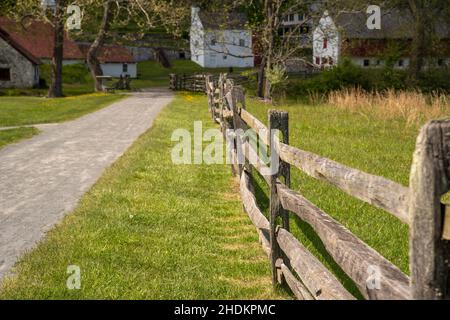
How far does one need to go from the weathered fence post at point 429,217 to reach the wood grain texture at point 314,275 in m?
0.91

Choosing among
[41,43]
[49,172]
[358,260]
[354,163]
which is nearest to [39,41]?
[41,43]

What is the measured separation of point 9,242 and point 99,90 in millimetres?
39399

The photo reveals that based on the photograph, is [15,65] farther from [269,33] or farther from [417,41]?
[417,41]

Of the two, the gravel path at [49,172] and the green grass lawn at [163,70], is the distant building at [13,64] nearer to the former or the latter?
the green grass lawn at [163,70]

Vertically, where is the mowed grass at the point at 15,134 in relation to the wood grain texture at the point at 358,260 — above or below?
below

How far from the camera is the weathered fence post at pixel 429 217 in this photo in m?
2.52

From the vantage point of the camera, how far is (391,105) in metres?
19.3

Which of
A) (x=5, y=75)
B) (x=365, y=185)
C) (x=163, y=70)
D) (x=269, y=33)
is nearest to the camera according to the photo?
(x=365, y=185)

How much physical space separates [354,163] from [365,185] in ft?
25.6

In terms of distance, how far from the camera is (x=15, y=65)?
159ft

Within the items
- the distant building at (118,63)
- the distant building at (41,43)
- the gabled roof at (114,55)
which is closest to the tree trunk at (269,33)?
the distant building at (41,43)
